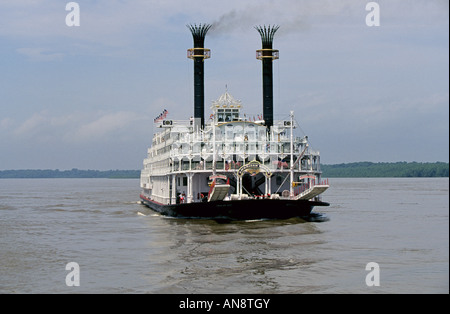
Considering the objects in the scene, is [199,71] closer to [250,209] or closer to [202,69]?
[202,69]

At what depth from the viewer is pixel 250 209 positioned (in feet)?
150

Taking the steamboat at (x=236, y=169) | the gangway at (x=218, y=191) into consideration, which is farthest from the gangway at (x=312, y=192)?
the gangway at (x=218, y=191)

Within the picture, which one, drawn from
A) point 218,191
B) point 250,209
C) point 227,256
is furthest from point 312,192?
point 227,256

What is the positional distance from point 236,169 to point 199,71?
658 inches

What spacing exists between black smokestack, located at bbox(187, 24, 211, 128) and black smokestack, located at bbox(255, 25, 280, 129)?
A: 5.67 m

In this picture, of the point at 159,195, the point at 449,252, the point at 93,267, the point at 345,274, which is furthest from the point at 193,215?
the point at 449,252

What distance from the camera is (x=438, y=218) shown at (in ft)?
174

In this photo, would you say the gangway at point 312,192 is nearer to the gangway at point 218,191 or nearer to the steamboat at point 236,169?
the steamboat at point 236,169

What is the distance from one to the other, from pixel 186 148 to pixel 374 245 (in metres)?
21.3

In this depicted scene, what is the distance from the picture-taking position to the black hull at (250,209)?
45.5m

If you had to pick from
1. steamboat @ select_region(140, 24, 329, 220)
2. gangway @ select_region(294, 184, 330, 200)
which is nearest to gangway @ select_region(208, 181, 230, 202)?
steamboat @ select_region(140, 24, 329, 220)

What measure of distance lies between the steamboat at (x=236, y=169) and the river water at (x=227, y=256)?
1257 mm

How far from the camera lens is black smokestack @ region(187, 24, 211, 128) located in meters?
59.5

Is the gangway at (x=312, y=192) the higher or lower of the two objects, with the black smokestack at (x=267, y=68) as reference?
lower
